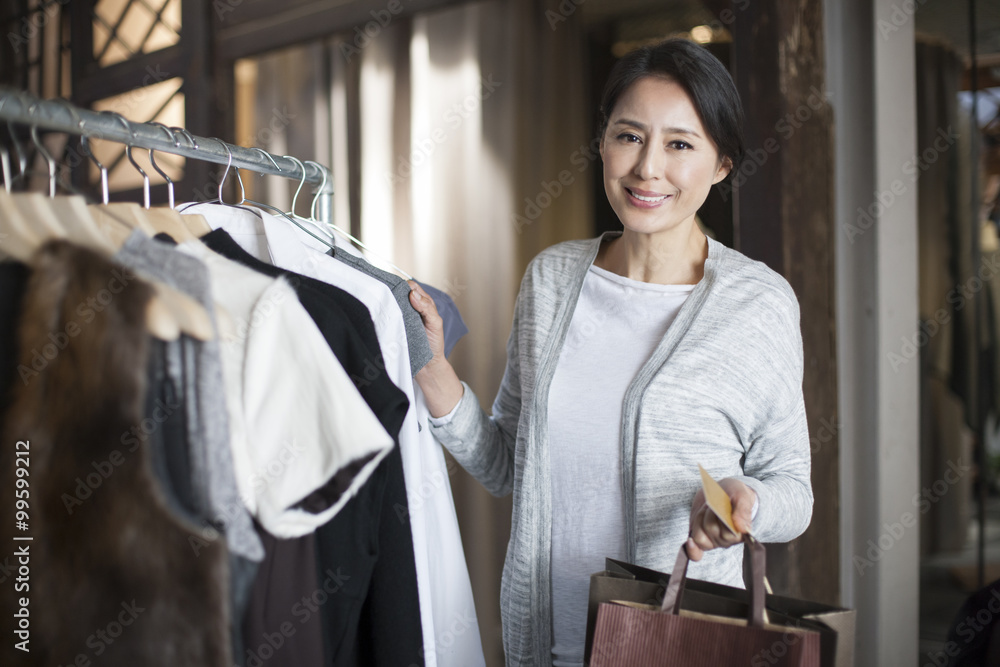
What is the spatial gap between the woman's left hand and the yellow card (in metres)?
0.01

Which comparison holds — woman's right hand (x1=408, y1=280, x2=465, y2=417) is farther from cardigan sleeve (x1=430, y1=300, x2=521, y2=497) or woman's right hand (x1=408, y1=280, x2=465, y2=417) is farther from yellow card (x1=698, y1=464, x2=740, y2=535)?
yellow card (x1=698, y1=464, x2=740, y2=535)

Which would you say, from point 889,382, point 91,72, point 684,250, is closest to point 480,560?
point 889,382

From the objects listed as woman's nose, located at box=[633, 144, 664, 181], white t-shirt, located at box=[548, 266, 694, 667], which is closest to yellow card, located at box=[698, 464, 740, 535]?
white t-shirt, located at box=[548, 266, 694, 667]

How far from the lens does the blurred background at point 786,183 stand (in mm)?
1674

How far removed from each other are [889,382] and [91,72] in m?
3.20

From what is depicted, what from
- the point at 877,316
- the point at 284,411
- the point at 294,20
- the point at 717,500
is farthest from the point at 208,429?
the point at 294,20

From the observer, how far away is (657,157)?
1.10m

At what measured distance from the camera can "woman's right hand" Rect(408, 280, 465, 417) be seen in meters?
1.08

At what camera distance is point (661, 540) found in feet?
3.58

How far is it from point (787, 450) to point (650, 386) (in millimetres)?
244

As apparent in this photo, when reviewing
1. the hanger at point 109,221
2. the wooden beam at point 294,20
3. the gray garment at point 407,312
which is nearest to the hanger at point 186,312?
the hanger at point 109,221

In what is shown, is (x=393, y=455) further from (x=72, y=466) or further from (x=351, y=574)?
(x=72, y=466)

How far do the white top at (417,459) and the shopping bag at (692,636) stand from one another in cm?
23

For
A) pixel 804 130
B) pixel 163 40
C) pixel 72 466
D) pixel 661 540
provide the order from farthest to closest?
pixel 163 40 → pixel 804 130 → pixel 661 540 → pixel 72 466
